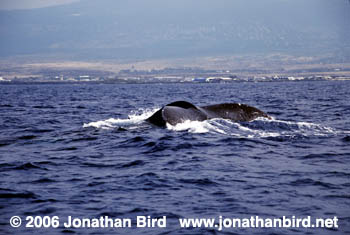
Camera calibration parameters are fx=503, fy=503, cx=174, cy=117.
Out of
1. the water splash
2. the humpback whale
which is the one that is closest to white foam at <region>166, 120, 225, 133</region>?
the water splash

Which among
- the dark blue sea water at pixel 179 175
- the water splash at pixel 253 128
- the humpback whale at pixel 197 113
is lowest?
the dark blue sea water at pixel 179 175

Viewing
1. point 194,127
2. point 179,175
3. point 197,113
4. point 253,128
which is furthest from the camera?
point 197,113

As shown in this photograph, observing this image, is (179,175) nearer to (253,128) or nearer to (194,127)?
(194,127)

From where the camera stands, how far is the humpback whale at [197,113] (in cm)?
1440

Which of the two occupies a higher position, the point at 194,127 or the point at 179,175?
the point at 194,127

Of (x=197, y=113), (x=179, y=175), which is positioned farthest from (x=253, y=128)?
(x=179, y=175)

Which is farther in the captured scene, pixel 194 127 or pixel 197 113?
pixel 197 113

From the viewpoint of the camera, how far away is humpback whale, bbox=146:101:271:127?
567 inches

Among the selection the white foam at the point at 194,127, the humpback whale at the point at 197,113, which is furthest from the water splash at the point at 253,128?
the humpback whale at the point at 197,113

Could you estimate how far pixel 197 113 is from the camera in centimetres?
1483

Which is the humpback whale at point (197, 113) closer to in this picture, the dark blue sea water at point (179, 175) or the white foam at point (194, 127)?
the white foam at point (194, 127)

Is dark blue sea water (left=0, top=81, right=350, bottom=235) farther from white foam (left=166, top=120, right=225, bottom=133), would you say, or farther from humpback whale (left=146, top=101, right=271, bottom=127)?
humpback whale (left=146, top=101, right=271, bottom=127)

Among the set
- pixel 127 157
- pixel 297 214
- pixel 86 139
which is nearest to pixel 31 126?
pixel 86 139

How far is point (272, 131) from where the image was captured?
567 inches
